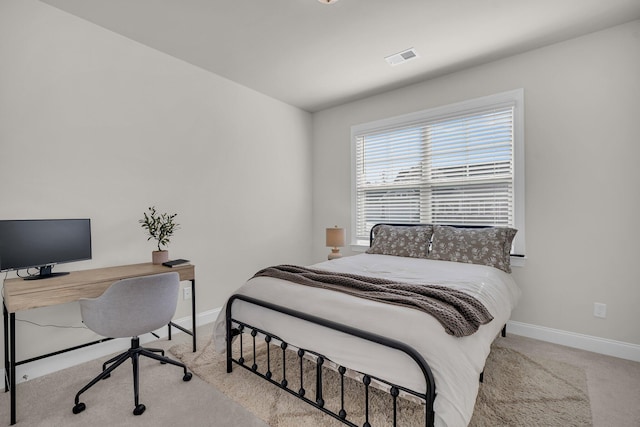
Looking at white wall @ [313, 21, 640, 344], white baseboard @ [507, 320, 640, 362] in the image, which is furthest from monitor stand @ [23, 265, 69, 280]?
white baseboard @ [507, 320, 640, 362]

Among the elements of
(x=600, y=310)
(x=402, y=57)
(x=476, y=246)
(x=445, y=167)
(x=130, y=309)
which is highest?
(x=402, y=57)

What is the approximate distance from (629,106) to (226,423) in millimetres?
3756

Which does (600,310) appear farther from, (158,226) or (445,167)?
(158,226)

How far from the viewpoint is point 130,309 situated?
1930mm

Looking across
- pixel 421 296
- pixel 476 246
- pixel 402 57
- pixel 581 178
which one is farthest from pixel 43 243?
pixel 581 178

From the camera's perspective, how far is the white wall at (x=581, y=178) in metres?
2.51

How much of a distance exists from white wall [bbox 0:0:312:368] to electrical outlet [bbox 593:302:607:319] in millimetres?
3332

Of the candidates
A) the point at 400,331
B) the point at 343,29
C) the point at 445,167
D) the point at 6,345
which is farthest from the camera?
the point at 445,167

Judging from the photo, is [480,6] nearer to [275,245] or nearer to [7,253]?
[275,245]

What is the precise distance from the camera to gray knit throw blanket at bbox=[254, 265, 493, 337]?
4.83ft

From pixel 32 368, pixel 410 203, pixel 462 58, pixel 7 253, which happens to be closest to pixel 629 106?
pixel 462 58

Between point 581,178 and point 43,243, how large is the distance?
4.28 m

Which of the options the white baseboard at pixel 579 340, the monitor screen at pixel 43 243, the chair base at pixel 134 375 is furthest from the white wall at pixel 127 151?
the white baseboard at pixel 579 340

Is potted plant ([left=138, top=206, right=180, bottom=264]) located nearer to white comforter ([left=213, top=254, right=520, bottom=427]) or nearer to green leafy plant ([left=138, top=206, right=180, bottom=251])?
green leafy plant ([left=138, top=206, right=180, bottom=251])
